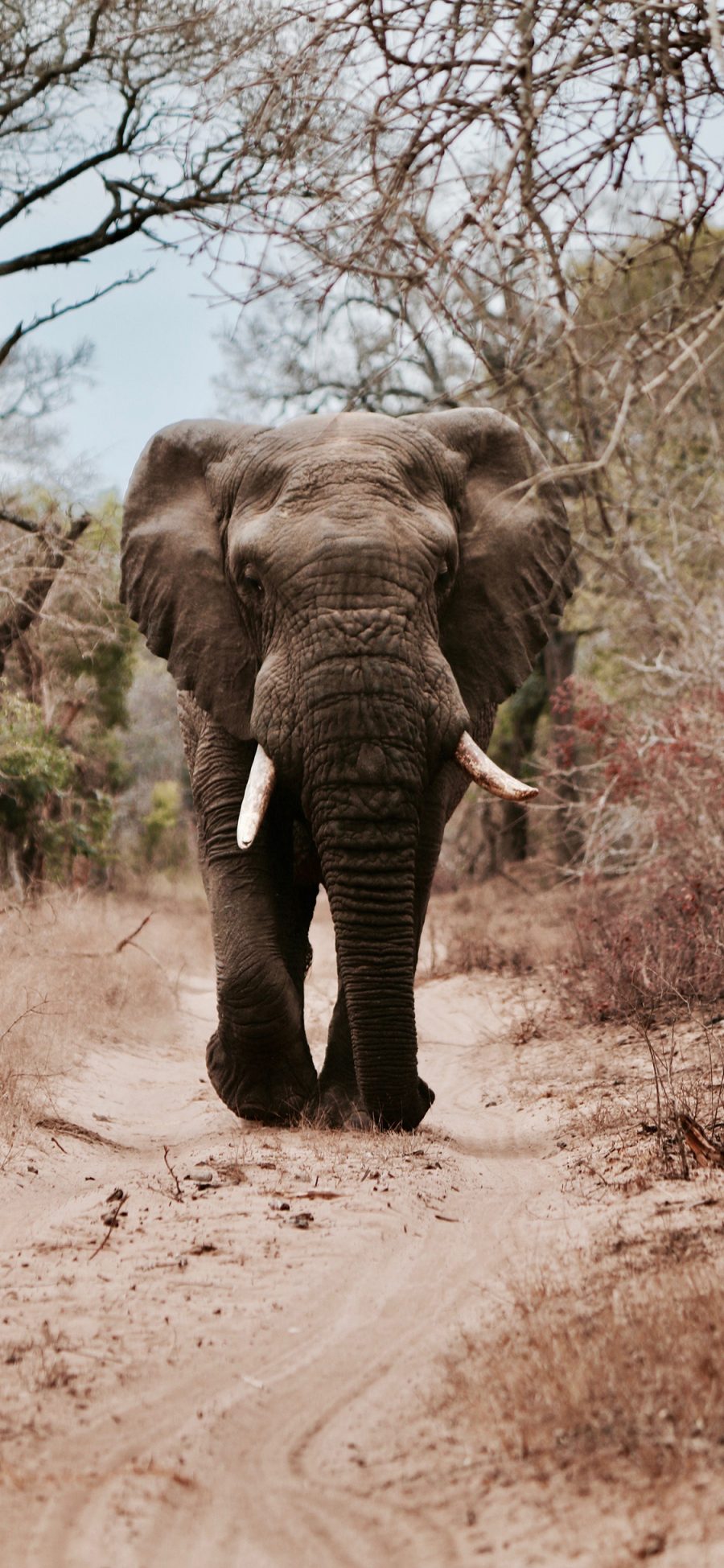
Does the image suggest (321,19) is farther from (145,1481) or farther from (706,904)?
(706,904)

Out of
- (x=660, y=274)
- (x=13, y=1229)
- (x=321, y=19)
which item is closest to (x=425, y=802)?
(x=13, y=1229)

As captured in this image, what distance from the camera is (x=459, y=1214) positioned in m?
5.49

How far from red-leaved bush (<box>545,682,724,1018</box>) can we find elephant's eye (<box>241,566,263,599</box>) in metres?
2.77

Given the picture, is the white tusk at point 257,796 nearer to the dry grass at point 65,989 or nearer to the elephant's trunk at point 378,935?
the elephant's trunk at point 378,935

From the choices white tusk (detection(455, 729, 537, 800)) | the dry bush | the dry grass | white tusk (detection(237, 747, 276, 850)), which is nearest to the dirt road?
the dry bush

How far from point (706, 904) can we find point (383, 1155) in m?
4.39

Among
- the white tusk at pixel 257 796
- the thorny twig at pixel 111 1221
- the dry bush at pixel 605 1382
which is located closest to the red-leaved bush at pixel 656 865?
the white tusk at pixel 257 796

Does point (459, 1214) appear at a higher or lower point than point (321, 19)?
lower

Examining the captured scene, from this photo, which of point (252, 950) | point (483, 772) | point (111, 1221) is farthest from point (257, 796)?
point (111, 1221)

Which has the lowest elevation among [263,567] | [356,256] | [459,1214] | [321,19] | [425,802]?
[459,1214]

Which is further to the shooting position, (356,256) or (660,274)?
(660,274)

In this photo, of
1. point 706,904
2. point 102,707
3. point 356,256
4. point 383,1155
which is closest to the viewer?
point 356,256

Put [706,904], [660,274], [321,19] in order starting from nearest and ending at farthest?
[321,19], [706,904], [660,274]

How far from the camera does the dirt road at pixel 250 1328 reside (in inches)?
121
